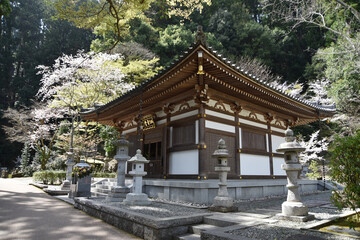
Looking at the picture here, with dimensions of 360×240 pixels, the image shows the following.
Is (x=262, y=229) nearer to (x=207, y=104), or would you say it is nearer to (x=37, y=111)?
(x=207, y=104)

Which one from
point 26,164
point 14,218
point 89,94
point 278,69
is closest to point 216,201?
point 14,218

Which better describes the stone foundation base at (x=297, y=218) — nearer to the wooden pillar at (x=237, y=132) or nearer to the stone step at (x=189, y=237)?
the stone step at (x=189, y=237)

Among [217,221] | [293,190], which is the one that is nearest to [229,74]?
[293,190]

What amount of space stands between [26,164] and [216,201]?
27340 millimetres

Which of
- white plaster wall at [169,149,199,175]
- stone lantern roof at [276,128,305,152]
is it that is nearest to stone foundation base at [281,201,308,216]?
stone lantern roof at [276,128,305,152]

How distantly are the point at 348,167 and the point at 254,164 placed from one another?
5.91 meters

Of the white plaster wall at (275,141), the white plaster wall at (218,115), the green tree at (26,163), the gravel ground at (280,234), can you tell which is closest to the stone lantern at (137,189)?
the white plaster wall at (218,115)

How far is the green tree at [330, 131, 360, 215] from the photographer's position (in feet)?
11.8

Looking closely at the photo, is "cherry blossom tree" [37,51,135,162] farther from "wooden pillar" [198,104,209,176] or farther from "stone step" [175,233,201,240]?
"stone step" [175,233,201,240]

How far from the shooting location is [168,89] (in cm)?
849

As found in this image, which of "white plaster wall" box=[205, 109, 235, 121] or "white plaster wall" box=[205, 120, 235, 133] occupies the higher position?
"white plaster wall" box=[205, 109, 235, 121]

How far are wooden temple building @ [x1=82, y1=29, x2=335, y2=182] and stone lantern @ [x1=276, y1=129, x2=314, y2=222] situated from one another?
300cm

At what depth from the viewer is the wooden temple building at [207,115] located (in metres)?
7.32

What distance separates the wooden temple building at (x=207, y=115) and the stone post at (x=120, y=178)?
1008 mm
